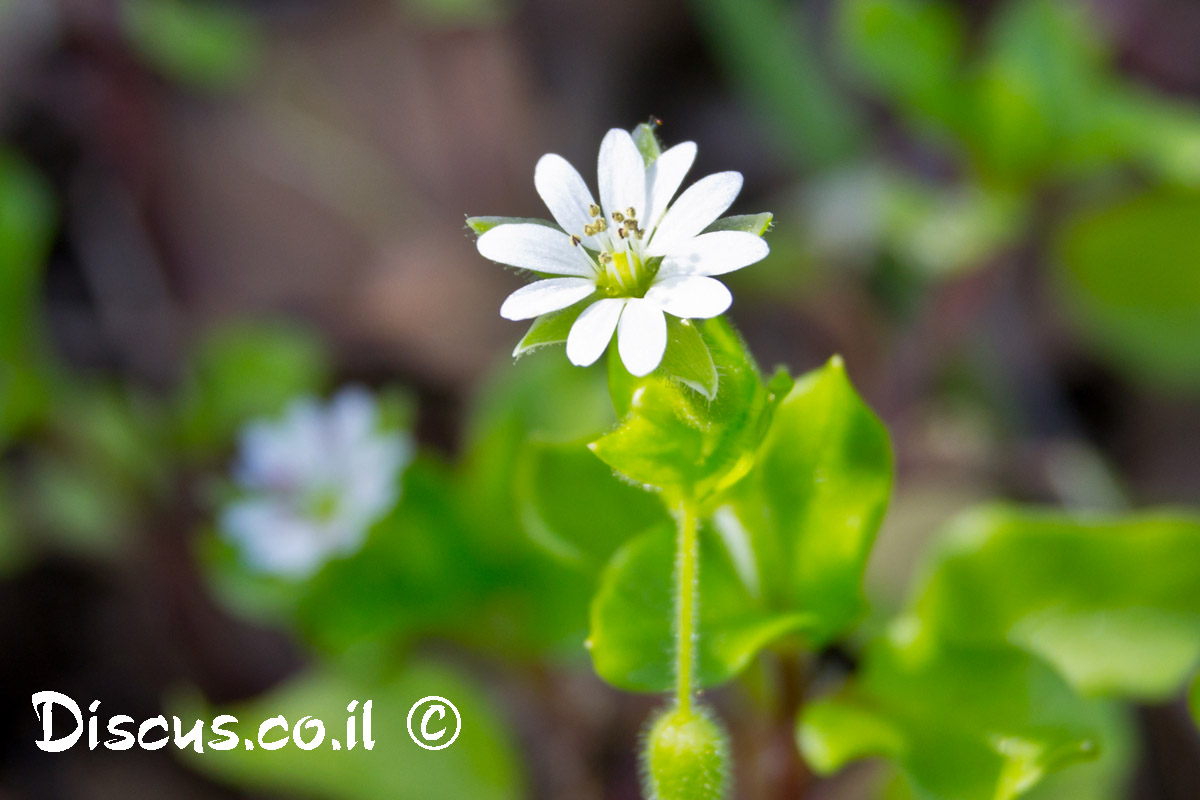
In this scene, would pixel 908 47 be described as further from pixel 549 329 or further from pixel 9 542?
pixel 9 542

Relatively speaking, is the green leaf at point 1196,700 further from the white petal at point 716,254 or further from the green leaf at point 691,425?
the white petal at point 716,254

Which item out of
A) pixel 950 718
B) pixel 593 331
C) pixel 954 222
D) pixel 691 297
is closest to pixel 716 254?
pixel 691 297

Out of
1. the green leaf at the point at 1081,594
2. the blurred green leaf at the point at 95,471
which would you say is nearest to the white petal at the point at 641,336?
the green leaf at the point at 1081,594

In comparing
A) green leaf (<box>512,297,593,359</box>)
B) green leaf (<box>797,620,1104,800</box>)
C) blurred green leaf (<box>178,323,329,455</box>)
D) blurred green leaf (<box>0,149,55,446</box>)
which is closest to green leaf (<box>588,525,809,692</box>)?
green leaf (<box>797,620,1104,800</box>)

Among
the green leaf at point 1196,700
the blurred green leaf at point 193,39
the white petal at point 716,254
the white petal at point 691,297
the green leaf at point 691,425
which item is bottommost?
the green leaf at point 1196,700

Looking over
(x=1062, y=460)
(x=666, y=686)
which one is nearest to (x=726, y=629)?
(x=666, y=686)

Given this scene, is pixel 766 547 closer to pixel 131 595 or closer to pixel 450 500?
pixel 450 500
